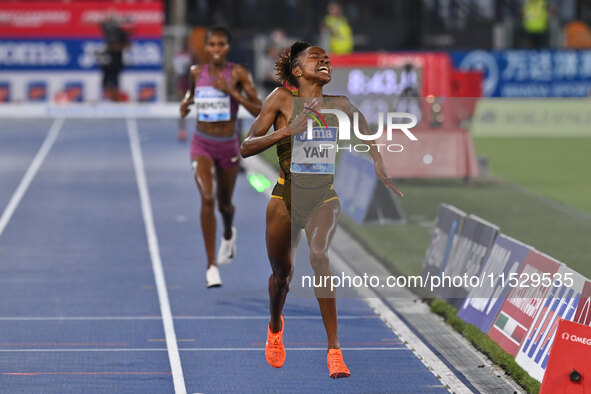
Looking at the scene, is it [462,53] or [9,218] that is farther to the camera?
[462,53]

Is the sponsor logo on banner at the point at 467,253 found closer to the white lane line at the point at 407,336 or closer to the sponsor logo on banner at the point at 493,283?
the sponsor logo on banner at the point at 493,283

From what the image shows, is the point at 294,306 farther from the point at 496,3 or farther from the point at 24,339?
the point at 496,3

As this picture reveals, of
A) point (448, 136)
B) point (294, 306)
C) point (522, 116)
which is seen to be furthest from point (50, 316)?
point (522, 116)

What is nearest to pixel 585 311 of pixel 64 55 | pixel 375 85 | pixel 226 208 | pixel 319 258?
pixel 319 258

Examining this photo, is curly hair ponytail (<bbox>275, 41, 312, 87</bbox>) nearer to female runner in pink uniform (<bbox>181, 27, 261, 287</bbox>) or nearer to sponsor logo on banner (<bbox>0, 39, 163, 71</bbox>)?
female runner in pink uniform (<bbox>181, 27, 261, 287</bbox>)

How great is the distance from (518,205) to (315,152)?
11.3 m

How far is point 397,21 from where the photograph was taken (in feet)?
130

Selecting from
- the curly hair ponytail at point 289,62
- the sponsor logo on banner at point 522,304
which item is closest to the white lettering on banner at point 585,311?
the sponsor logo on banner at point 522,304

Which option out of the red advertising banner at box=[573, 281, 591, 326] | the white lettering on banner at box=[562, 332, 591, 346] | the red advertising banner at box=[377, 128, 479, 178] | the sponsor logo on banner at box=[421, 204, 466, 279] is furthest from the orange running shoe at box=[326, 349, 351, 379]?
the red advertising banner at box=[377, 128, 479, 178]

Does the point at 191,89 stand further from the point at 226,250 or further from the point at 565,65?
the point at 565,65

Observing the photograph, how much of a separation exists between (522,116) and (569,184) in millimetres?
2498

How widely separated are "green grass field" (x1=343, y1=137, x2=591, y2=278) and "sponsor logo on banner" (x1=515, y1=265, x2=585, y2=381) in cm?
386

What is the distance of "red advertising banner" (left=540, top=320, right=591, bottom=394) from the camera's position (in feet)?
23.9

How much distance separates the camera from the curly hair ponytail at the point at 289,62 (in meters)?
7.84
